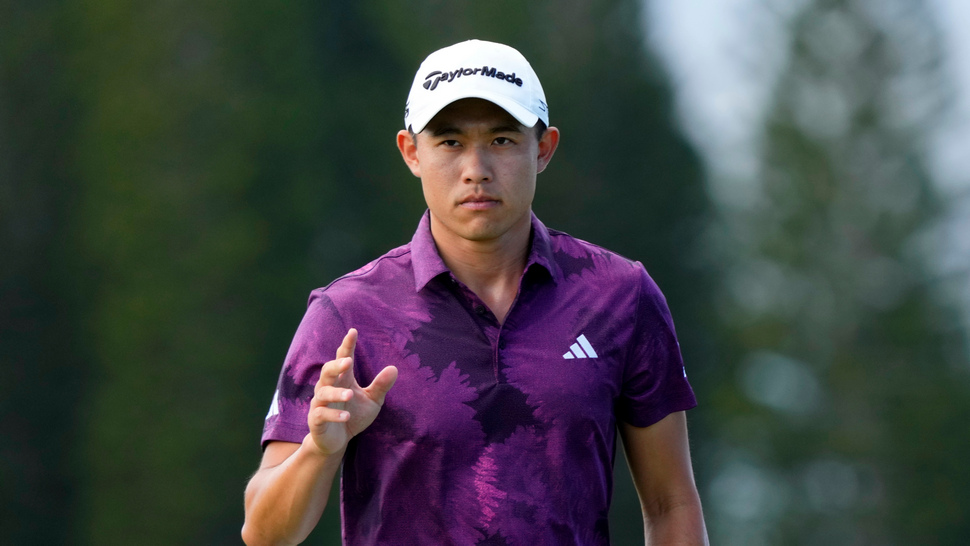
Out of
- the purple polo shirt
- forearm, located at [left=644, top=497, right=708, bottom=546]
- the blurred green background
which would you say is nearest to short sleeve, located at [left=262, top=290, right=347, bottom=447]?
the purple polo shirt

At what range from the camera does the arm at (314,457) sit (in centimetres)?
142

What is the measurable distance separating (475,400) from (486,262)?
0.30m

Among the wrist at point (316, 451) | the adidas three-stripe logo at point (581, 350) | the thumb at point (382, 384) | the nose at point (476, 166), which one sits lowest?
the wrist at point (316, 451)

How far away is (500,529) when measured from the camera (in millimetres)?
1609

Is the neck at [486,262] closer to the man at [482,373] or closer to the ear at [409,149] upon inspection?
the man at [482,373]

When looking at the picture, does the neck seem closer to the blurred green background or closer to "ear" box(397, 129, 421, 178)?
"ear" box(397, 129, 421, 178)

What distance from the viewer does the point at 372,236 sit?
24.0 ft

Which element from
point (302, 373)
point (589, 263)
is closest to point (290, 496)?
point (302, 373)

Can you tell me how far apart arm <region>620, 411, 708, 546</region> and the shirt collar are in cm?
35

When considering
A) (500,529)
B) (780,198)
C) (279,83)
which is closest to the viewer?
(500,529)

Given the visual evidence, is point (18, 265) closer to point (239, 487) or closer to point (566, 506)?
point (239, 487)

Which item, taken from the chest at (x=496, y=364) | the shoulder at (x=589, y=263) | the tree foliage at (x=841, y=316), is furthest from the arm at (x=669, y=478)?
the tree foliage at (x=841, y=316)

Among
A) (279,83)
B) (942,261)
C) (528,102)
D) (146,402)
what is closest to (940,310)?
(942,261)

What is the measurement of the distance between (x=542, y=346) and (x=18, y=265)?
18.4ft
